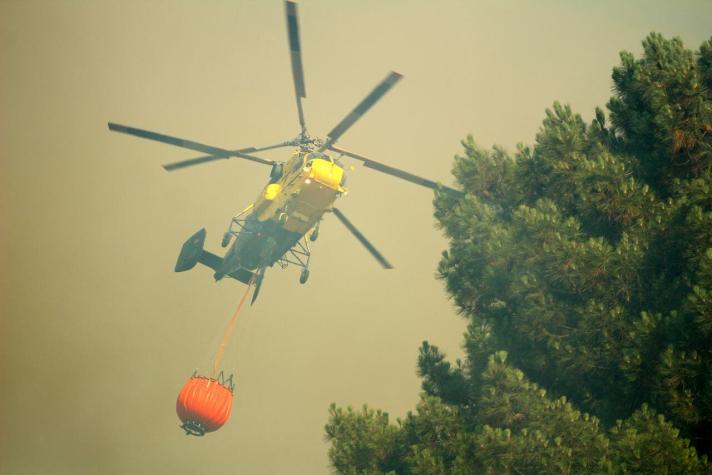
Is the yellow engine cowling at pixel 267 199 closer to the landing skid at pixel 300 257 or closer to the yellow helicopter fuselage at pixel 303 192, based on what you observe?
the yellow helicopter fuselage at pixel 303 192

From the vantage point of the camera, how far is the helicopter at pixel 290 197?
15773 mm

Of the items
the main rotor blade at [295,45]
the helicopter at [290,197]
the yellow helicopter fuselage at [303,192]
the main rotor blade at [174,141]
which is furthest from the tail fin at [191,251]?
the main rotor blade at [295,45]

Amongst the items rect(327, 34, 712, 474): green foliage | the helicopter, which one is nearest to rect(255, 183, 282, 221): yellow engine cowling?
the helicopter

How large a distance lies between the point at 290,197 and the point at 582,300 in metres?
7.45

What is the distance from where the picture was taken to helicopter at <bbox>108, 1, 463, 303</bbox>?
15.8 metres

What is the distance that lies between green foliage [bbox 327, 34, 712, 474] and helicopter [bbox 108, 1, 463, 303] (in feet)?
12.4

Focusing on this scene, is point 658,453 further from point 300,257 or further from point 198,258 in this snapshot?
point 198,258

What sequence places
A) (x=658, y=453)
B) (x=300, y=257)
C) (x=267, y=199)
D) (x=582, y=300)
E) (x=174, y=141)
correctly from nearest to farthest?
1. (x=658, y=453)
2. (x=582, y=300)
3. (x=174, y=141)
4. (x=267, y=199)
5. (x=300, y=257)

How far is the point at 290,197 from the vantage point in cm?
1630

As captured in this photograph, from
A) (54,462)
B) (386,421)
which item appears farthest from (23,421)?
(386,421)

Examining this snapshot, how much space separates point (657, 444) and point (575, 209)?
12.4 ft

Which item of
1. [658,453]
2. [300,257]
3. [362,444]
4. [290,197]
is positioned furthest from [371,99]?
[658,453]

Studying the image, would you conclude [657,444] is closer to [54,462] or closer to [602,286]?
[602,286]

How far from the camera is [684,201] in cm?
1014
